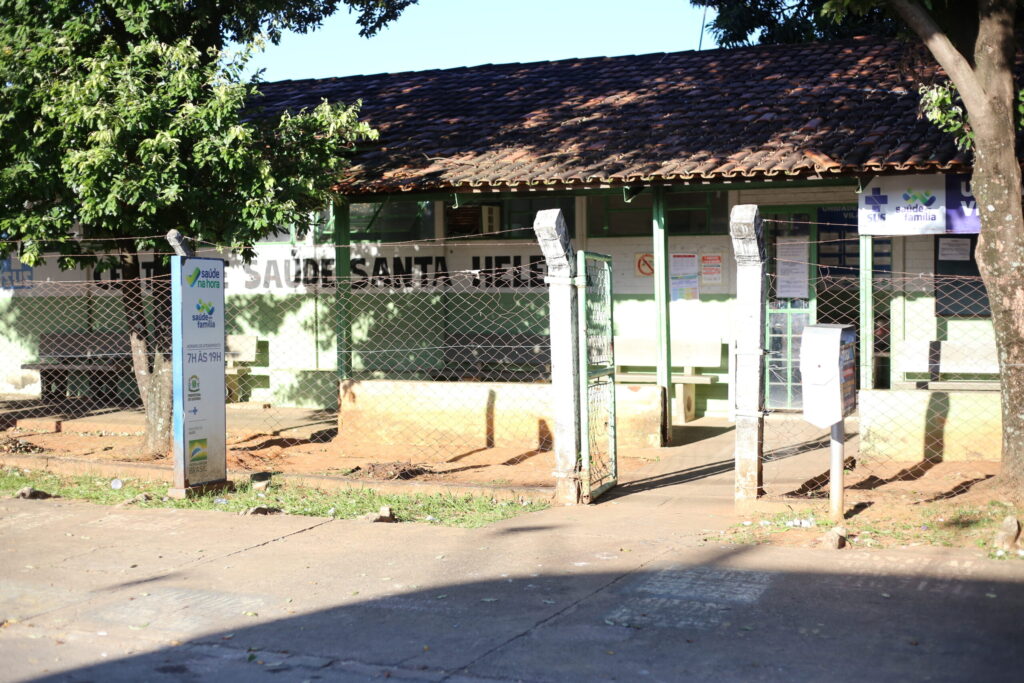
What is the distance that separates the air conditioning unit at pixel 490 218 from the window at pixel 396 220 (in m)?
0.67

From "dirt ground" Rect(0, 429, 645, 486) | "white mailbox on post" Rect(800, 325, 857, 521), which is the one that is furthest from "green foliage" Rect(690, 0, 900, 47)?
"white mailbox on post" Rect(800, 325, 857, 521)

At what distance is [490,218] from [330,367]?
2.74 meters

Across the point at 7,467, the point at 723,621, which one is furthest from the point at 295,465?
the point at 723,621

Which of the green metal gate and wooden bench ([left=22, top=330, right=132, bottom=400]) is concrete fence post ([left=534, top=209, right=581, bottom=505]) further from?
wooden bench ([left=22, top=330, right=132, bottom=400])

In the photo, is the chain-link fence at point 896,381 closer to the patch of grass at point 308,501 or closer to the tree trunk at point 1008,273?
the tree trunk at point 1008,273

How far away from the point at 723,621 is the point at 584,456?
2719mm

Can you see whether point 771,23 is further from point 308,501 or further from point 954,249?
point 308,501

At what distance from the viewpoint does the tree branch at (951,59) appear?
7.08 metres

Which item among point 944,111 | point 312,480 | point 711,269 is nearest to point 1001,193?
point 944,111

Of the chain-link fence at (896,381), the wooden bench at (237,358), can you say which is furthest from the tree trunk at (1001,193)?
the wooden bench at (237,358)

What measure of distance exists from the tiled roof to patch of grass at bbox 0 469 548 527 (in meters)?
3.86

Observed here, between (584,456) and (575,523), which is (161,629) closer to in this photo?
(575,523)

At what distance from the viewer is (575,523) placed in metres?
7.18

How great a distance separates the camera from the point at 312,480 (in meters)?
8.54
